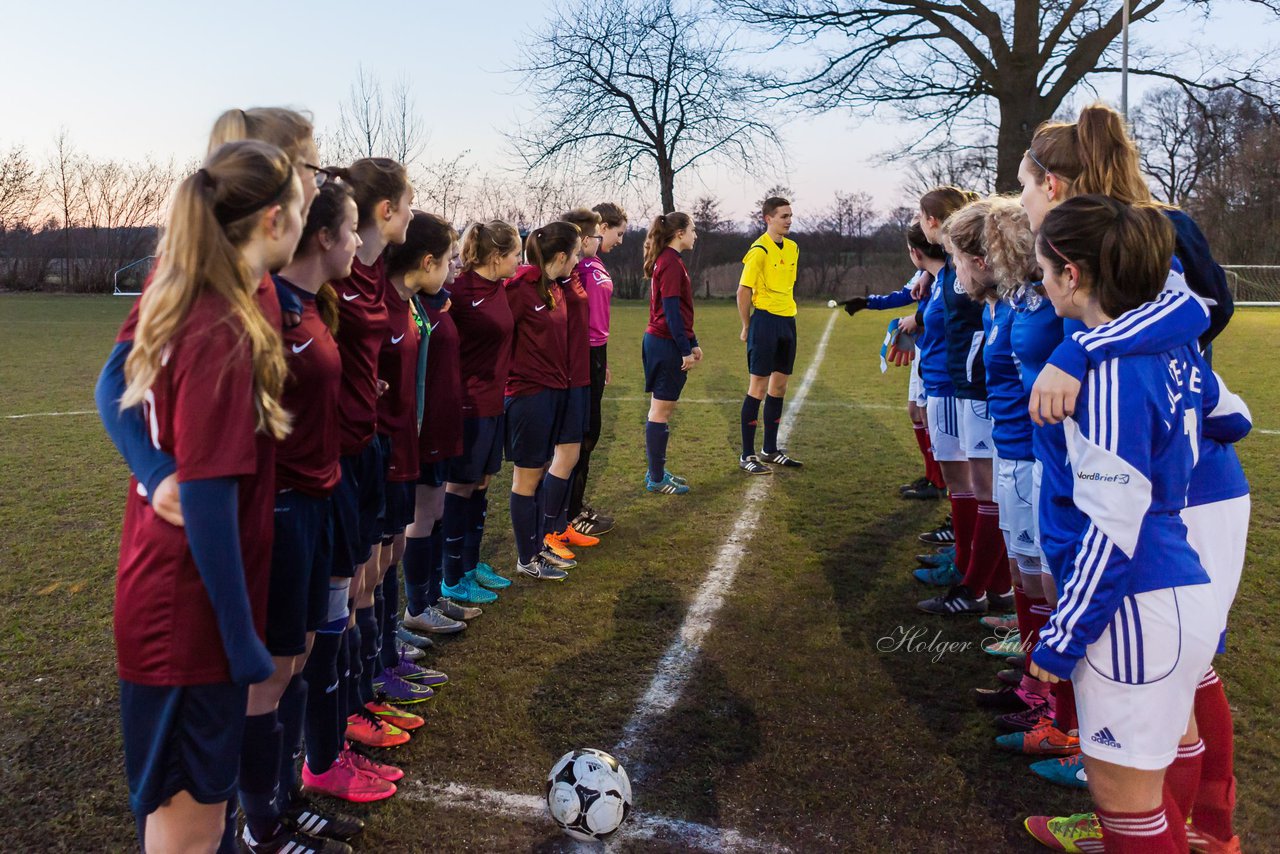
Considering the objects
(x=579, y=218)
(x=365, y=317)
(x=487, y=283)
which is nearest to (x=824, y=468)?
(x=579, y=218)

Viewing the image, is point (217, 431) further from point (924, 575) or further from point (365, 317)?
point (924, 575)

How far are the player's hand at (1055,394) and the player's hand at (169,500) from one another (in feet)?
6.42

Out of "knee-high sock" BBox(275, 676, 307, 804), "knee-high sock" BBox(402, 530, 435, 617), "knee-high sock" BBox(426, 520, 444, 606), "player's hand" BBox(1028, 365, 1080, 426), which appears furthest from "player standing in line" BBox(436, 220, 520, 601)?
"player's hand" BBox(1028, 365, 1080, 426)

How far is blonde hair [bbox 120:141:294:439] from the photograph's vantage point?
1.80m

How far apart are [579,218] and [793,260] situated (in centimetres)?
308

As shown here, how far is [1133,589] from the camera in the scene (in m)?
2.13

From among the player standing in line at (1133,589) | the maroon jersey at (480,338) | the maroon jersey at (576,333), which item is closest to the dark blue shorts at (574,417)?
the maroon jersey at (576,333)

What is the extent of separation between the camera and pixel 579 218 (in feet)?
18.4

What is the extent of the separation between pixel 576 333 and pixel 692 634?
1.90 m

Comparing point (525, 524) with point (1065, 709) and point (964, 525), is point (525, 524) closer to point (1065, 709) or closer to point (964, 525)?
point (964, 525)

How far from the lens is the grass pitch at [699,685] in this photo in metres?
2.92

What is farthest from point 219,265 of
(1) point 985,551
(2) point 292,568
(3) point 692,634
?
(1) point 985,551

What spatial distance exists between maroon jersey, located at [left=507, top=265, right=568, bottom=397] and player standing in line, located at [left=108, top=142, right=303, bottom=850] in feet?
9.96

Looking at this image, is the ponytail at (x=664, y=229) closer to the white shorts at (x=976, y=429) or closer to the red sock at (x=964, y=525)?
the red sock at (x=964, y=525)
